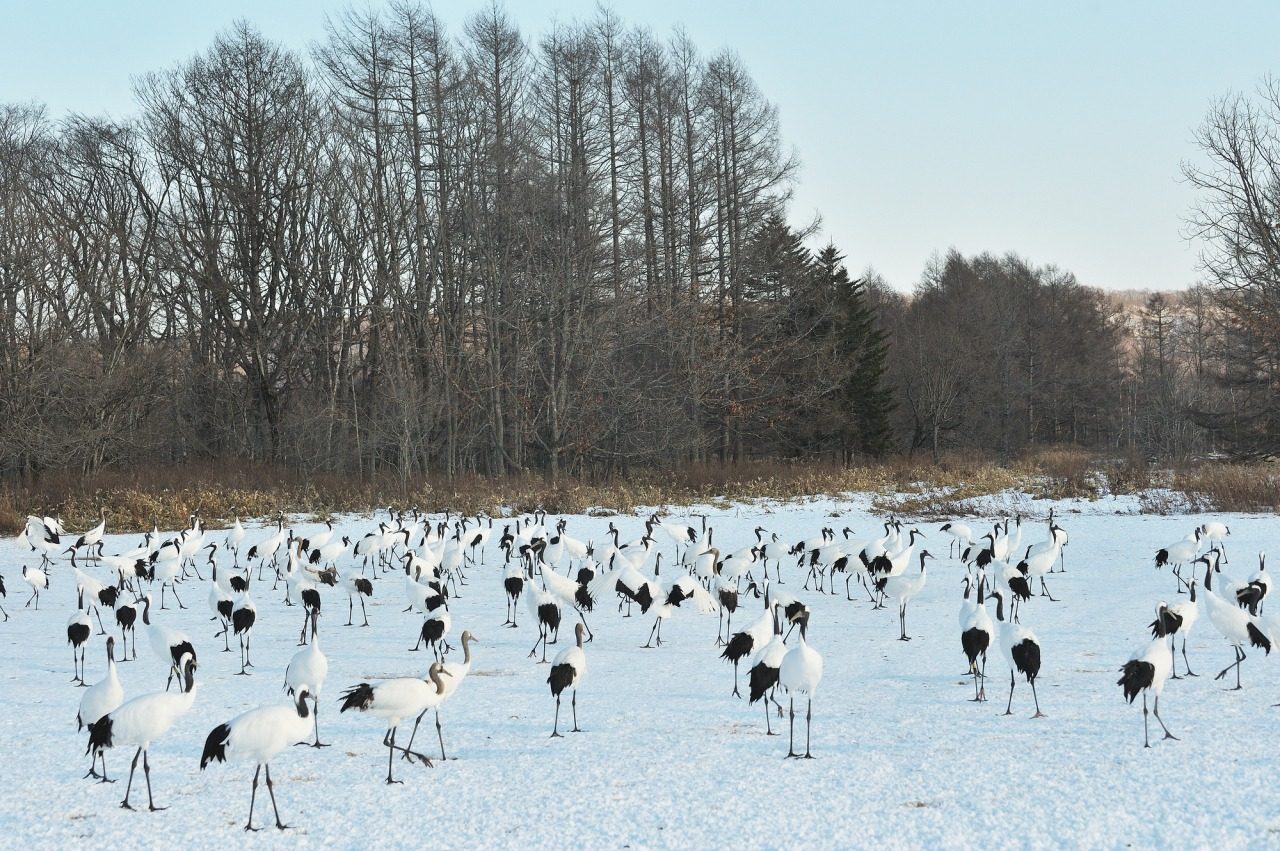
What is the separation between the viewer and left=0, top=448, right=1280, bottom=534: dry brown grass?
22891 mm

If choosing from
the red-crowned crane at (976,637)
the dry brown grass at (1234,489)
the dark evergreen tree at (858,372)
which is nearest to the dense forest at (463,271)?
the dark evergreen tree at (858,372)

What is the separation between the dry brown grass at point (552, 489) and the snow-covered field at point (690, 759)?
39.2 ft

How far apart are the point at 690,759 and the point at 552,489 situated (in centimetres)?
1987

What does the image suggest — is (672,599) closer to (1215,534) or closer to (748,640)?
(748,640)

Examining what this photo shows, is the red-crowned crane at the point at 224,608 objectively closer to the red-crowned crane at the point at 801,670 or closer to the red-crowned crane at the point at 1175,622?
the red-crowned crane at the point at 801,670

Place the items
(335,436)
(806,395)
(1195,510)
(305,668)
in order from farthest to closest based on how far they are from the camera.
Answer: (806,395)
(335,436)
(1195,510)
(305,668)

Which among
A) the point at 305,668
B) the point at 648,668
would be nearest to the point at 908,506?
the point at 648,668

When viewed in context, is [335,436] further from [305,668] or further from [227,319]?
[305,668]

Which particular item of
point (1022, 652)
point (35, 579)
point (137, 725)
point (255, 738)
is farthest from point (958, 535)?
point (35, 579)

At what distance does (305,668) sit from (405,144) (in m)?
28.8

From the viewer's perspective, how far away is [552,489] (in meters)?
26.8

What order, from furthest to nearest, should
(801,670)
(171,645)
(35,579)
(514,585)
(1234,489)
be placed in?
(1234,489), (35,579), (514,585), (171,645), (801,670)

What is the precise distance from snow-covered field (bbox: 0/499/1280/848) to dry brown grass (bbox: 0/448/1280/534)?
1193 cm

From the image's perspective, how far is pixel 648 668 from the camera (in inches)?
406
